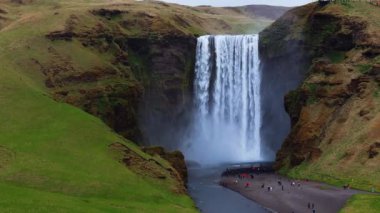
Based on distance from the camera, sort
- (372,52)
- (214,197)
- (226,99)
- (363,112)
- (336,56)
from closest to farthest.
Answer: (214,197), (363,112), (372,52), (336,56), (226,99)

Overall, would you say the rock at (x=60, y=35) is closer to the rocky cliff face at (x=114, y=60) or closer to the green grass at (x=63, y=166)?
the rocky cliff face at (x=114, y=60)

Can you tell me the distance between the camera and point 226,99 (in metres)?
137

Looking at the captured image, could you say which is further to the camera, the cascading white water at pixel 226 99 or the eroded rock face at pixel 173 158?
the cascading white water at pixel 226 99

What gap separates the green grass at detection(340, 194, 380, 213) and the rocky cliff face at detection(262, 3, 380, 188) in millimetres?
9640

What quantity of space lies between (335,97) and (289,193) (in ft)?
90.1

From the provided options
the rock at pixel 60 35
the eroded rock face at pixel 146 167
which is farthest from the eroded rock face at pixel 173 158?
the rock at pixel 60 35

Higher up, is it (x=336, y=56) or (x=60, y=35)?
(x=60, y=35)

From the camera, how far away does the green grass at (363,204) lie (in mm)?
62422

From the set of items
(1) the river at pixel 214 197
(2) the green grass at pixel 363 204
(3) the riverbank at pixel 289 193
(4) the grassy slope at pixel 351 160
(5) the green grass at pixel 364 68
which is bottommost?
(1) the river at pixel 214 197

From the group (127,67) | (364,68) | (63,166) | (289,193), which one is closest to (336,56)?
(364,68)

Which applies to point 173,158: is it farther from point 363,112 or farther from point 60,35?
point 60,35

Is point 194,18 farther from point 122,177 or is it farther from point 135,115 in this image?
point 122,177

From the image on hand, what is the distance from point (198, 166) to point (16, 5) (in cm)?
7055

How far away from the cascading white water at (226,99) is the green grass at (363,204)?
59831 mm
